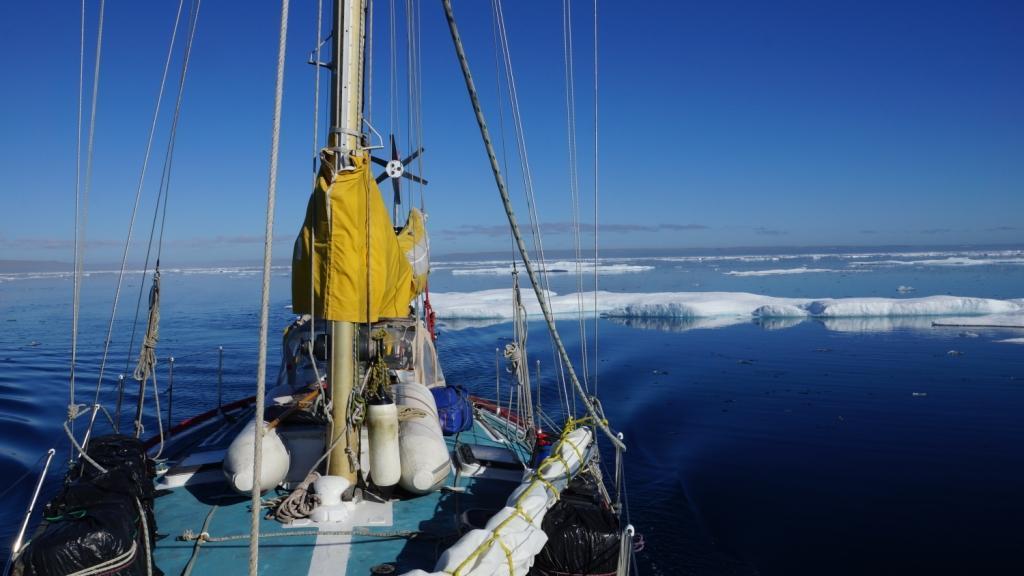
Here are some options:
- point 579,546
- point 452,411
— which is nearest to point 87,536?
point 579,546

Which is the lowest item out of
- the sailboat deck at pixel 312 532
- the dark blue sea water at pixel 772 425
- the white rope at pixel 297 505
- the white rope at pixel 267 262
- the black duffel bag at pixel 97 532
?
the dark blue sea water at pixel 772 425

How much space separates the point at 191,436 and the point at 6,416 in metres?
8.97

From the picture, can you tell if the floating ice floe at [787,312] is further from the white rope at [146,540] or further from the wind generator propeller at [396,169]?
the white rope at [146,540]

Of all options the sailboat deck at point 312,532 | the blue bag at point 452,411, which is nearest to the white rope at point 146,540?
the sailboat deck at point 312,532

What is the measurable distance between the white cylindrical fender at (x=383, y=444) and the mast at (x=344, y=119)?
29cm

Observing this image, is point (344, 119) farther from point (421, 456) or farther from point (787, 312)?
point (787, 312)

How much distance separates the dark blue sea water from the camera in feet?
29.9

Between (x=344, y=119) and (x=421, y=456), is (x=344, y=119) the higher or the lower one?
the higher one

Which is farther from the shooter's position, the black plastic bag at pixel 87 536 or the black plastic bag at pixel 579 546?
the black plastic bag at pixel 579 546

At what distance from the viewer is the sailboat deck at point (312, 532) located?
16.0 ft

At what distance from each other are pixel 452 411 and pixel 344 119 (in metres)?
4.62

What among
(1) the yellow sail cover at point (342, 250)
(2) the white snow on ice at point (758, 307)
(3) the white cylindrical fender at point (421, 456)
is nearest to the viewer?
(1) the yellow sail cover at point (342, 250)

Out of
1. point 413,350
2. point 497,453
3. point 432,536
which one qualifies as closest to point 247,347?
point 413,350

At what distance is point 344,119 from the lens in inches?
210
